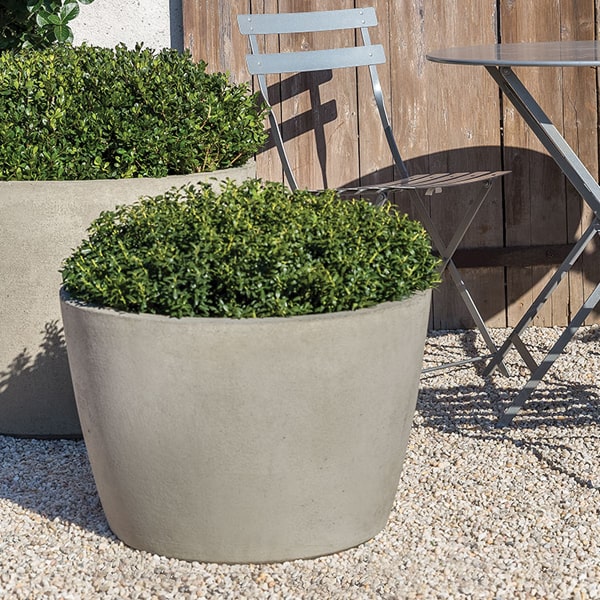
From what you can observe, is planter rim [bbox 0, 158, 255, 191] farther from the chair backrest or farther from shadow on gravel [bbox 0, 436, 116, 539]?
shadow on gravel [bbox 0, 436, 116, 539]

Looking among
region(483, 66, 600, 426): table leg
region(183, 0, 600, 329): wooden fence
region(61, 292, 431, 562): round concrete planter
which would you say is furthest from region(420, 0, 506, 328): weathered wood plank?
region(61, 292, 431, 562): round concrete planter

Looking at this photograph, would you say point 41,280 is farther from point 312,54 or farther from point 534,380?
point 534,380

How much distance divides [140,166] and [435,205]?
67.8 inches

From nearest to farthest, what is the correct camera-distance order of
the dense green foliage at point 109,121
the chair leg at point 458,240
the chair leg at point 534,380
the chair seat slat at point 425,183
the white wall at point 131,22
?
the dense green foliage at point 109,121 < the chair leg at point 534,380 < the chair seat slat at point 425,183 < the chair leg at point 458,240 < the white wall at point 131,22

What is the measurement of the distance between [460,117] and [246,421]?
2.63 m

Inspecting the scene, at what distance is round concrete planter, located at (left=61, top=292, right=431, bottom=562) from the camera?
2609 millimetres

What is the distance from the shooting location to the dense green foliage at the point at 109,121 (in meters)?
3.61

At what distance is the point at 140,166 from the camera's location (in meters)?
3.65

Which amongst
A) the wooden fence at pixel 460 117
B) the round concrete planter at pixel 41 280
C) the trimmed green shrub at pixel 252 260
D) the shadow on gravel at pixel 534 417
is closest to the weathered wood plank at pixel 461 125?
the wooden fence at pixel 460 117

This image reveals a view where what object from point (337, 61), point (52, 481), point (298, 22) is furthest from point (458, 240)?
point (52, 481)

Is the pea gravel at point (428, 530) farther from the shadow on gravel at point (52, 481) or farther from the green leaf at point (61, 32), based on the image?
the green leaf at point (61, 32)

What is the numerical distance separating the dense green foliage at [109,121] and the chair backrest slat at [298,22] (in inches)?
24.7

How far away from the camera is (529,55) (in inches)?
141

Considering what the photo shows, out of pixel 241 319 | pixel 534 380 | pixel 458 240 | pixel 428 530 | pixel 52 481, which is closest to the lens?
pixel 241 319
